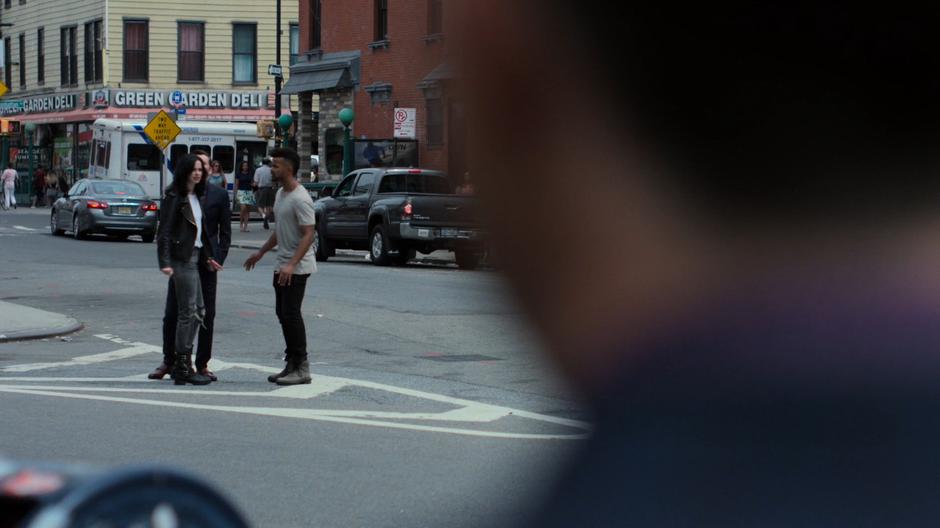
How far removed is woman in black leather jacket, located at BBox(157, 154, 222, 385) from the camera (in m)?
10.8

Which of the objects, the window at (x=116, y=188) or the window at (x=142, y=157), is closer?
the window at (x=116, y=188)

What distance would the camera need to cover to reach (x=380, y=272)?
2239 cm

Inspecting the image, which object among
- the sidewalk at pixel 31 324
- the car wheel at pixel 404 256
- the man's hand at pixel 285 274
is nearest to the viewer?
the man's hand at pixel 285 274

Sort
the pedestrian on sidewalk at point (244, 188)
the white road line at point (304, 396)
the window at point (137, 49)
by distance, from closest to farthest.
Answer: the white road line at point (304, 396)
the pedestrian on sidewalk at point (244, 188)
the window at point (137, 49)

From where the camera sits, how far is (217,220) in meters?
11.1

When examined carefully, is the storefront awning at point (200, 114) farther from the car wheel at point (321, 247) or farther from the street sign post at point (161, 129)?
the car wheel at point (321, 247)

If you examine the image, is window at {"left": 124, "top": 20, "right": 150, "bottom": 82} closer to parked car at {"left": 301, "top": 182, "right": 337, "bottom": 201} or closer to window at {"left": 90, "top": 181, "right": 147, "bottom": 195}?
window at {"left": 90, "top": 181, "right": 147, "bottom": 195}

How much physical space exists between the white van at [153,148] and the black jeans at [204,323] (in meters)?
29.7

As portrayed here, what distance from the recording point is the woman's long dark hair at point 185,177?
10859 millimetres

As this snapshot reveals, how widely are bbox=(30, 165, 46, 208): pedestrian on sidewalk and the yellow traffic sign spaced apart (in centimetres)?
2497

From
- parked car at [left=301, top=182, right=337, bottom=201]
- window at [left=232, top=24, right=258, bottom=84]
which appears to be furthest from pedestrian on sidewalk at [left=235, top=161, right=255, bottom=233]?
window at [left=232, top=24, right=258, bottom=84]

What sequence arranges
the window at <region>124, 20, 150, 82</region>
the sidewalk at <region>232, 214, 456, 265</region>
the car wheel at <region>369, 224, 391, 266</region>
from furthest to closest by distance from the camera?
the window at <region>124, 20, 150, 82</region>
the sidewalk at <region>232, 214, 456, 265</region>
the car wheel at <region>369, 224, 391, 266</region>

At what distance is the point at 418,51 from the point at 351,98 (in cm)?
193

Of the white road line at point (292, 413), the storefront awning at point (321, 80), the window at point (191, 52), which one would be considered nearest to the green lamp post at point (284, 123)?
the window at point (191, 52)
